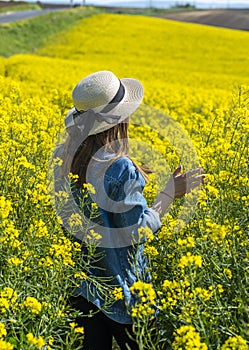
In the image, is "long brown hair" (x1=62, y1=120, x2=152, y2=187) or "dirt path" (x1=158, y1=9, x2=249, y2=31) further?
"dirt path" (x1=158, y1=9, x2=249, y2=31)

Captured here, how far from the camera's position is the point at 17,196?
3320 millimetres

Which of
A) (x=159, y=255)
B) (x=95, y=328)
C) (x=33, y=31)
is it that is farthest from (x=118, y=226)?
(x=33, y=31)

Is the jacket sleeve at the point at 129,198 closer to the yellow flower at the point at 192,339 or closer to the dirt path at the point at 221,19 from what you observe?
the yellow flower at the point at 192,339

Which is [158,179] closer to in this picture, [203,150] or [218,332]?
[203,150]

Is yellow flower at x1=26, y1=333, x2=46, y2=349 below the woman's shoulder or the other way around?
below

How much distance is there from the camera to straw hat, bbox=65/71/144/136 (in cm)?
267

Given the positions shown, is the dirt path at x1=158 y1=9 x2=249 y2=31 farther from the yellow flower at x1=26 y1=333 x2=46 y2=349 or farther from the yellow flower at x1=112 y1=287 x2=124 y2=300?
the yellow flower at x1=26 y1=333 x2=46 y2=349

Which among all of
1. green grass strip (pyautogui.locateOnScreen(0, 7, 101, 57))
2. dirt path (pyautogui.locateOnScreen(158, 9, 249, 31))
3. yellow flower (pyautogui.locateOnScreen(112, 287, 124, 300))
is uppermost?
yellow flower (pyautogui.locateOnScreen(112, 287, 124, 300))

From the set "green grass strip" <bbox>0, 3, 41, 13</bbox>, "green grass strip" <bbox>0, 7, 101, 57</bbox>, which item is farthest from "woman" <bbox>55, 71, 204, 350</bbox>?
"green grass strip" <bbox>0, 3, 41, 13</bbox>

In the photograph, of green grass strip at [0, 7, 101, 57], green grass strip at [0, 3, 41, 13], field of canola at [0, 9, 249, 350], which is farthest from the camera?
green grass strip at [0, 3, 41, 13]

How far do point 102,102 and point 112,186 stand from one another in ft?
1.16

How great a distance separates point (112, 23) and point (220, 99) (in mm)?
20527

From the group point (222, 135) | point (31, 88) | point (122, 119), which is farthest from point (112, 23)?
point (122, 119)

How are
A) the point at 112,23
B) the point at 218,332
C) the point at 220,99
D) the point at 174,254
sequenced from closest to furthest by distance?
the point at 218,332, the point at 174,254, the point at 220,99, the point at 112,23
